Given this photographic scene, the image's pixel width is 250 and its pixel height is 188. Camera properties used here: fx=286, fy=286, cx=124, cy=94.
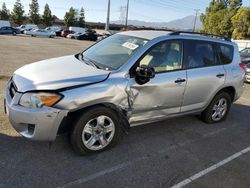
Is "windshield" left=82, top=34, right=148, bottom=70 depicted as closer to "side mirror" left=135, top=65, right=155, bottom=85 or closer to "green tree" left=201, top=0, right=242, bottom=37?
"side mirror" left=135, top=65, right=155, bottom=85

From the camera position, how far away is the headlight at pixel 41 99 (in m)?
3.46

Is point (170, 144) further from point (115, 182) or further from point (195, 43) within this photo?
point (195, 43)

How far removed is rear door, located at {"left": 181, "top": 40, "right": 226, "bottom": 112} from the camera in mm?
4816

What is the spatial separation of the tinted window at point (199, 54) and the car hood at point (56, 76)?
→ 160 cm

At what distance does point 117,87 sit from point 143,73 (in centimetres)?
45

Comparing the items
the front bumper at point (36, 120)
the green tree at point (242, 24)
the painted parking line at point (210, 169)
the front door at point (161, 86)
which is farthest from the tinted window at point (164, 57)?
the green tree at point (242, 24)

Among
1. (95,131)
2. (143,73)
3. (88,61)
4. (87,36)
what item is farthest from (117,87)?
(87,36)

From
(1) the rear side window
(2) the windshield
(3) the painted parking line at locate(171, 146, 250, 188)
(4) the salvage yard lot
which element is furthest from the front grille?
(1) the rear side window

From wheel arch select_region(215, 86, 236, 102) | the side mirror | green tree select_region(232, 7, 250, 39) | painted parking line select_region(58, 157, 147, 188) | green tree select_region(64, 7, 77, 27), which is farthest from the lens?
green tree select_region(64, 7, 77, 27)

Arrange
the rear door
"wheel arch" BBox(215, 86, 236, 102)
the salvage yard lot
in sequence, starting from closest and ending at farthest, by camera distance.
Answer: the salvage yard lot → the rear door → "wheel arch" BBox(215, 86, 236, 102)

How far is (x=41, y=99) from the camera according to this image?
137 inches

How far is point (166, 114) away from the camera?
4.72 meters

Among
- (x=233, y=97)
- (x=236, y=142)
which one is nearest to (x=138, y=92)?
(x=236, y=142)

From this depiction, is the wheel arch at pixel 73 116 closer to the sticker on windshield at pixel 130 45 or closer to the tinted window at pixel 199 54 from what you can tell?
the sticker on windshield at pixel 130 45
